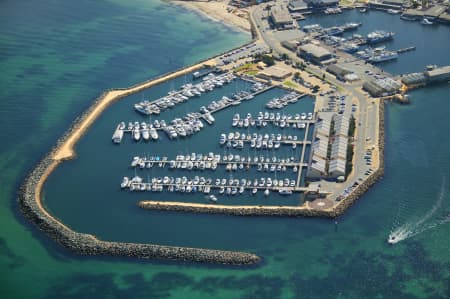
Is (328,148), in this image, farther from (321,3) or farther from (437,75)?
(321,3)

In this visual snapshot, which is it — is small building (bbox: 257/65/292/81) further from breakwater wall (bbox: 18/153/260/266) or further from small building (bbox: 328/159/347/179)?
breakwater wall (bbox: 18/153/260/266)

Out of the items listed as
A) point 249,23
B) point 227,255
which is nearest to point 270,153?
point 227,255

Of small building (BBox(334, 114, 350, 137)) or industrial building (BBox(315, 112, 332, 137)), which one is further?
industrial building (BBox(315, 112, 332, 137))

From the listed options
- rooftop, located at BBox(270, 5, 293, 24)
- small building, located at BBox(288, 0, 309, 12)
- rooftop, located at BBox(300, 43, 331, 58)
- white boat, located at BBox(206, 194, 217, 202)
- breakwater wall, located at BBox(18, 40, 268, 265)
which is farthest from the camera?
small building, located at BBox(288, 0, 309, 12)

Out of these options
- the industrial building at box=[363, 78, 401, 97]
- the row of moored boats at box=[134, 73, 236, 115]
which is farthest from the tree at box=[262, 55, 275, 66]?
the industrial building at box=[363, 78, 401, 97]

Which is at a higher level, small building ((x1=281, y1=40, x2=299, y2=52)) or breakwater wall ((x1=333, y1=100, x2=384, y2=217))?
small building ((x1=281, y1=40, x2=299, y2=52))

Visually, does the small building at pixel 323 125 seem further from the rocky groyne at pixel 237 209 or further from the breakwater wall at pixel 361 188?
the rocky groyne at pixel 237 209

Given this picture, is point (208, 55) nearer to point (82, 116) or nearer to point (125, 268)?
point (82, 116)
